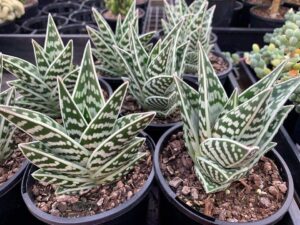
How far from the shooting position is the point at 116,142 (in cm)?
59

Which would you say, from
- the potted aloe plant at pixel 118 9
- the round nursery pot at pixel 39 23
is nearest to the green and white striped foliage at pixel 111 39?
the potted aloe plant at pixel 118 9

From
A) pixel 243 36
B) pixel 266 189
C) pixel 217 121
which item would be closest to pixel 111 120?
pixel 217 121

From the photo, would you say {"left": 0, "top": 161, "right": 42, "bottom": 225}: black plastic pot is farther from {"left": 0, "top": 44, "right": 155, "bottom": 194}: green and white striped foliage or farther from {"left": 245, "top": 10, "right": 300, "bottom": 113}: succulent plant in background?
{"left": 245, "top": 10, "right": 300, "bottom": 113}: succulent plant in background

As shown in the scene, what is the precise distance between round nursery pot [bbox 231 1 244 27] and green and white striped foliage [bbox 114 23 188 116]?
3.98 feet

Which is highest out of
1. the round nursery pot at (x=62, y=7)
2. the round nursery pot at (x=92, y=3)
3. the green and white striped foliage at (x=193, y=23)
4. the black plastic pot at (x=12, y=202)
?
the green and white striped foliage at (x=193, y=23)

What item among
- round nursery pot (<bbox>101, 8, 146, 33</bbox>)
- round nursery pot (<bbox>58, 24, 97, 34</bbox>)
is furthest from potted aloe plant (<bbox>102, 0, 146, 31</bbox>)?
round nursery pot (<bbox>58, 24, 97, 34</bbox>)

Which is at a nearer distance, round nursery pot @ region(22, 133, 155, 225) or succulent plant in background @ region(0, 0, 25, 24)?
round nursery pot @ region(22, 133, 155, 225)

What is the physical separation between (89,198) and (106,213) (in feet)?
0.25

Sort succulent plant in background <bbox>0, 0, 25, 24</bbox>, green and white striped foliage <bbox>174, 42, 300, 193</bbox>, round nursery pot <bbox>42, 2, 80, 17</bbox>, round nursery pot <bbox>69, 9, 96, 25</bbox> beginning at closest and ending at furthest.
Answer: green and white striped foliage <bbox>174, 42, 300, 193</bbox>, succulent plant in background <bbox>0, 0, 25, 24</bbox>, round nursery pot <bbox>69, 9, 96, 25</bbox>, round nursery pot <bbox>42, 2, 80, 17</bbox>

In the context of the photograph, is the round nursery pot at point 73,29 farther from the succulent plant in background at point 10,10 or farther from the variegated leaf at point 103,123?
the variegated leaf at point 103,123

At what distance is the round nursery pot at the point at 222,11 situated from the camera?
5.67 feet

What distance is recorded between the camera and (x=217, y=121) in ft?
1.95

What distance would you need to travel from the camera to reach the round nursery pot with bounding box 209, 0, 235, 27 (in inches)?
68.0

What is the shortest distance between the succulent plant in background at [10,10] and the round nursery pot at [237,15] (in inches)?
49.5
